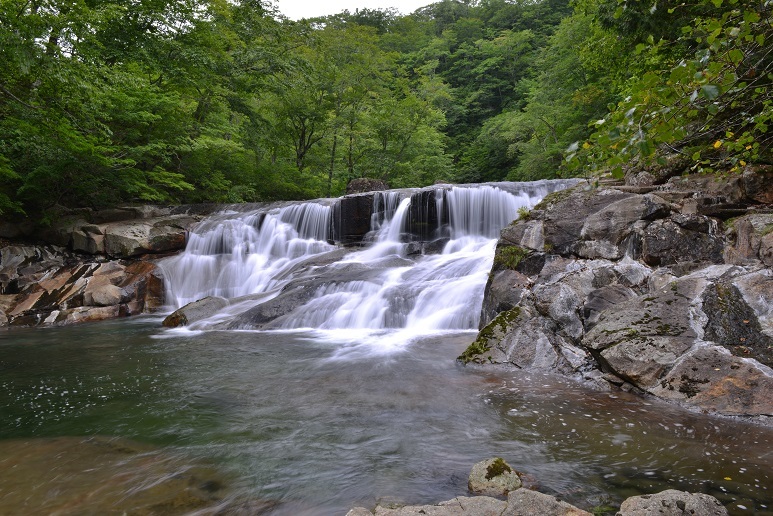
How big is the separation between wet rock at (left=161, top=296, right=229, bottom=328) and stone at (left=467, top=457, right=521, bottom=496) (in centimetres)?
872

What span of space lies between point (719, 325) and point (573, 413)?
72.4 inches

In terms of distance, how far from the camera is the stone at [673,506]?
238 cm

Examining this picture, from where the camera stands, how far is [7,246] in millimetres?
13570

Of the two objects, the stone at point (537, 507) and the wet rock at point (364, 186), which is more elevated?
the wet rock at point (364, 186)

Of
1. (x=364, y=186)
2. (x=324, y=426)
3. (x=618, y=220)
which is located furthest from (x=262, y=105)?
(x=324, y=426)

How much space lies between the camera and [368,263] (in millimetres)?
12180

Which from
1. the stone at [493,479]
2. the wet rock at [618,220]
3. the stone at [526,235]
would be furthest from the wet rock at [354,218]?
the stone at [493,479]

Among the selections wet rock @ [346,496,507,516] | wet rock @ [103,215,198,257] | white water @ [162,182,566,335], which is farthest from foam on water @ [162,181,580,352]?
wet rock @ [346,496,507,516]

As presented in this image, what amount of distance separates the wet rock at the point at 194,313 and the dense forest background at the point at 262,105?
14.6 ft

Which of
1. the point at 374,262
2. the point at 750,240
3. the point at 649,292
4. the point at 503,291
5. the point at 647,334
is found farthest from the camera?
the point at 374,262

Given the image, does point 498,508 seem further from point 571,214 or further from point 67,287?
point 67,287

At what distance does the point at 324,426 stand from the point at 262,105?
69.2ft

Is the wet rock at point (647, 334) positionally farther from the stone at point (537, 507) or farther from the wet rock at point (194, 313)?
the wet rock at point (194, 313)

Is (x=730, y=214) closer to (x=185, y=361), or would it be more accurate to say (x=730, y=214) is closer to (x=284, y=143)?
(x=185, y=361)
